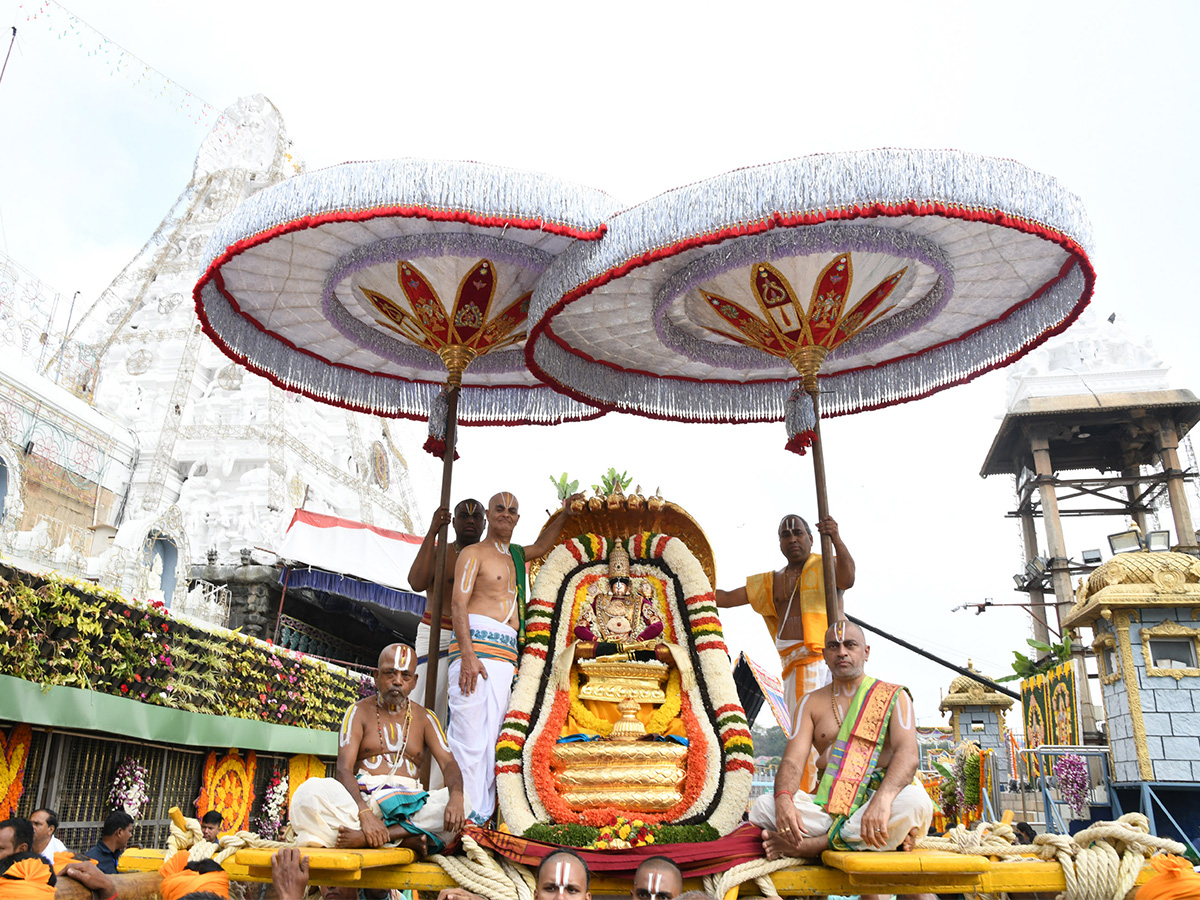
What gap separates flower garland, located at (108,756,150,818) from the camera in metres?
8.70

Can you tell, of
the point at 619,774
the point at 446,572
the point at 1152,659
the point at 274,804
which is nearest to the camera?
the point at 619,774

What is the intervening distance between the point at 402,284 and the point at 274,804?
374 inches

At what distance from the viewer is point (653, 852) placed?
3.85 meters

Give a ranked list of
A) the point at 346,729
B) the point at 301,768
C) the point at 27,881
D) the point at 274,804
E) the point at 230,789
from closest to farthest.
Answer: the point at 27,881
the point at 346,729
the point at 230,789
the point at 274,804
the point at 301,768

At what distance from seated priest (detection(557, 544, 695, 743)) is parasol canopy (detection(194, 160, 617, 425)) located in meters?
2.15

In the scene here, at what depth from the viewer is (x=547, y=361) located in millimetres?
6543

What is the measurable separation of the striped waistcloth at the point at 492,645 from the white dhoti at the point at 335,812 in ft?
3.87

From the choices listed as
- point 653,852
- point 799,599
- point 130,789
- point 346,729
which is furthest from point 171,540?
point 653,852

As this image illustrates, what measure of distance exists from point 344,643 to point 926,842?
69.2 feet

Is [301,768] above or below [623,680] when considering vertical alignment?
below

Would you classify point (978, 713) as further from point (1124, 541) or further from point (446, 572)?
point (446, 572)

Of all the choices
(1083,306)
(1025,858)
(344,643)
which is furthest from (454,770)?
(344,643)

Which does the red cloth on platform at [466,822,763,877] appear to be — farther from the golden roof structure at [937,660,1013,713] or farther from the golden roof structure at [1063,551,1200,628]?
the golden roof structure at [937,660,1013,713]

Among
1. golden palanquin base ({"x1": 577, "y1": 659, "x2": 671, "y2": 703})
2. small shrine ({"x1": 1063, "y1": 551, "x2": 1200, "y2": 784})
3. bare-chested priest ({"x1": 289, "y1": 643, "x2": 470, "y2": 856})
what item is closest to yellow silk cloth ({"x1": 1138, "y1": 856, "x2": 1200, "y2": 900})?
golden palanquin base ({"x1": 577, "y1": 659, "x2": 671, "y2": 703})
